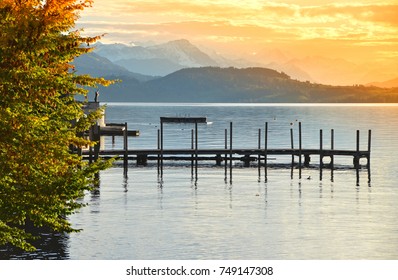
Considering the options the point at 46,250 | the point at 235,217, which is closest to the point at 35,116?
the point at 46,250

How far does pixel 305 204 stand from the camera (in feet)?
176

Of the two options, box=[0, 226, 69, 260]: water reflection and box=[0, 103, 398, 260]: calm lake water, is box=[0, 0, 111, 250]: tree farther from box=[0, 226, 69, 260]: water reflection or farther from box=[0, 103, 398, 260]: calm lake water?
box=[0, 103, 398, 260]: calm lake water

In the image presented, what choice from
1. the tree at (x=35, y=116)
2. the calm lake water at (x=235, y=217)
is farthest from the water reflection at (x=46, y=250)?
the tree at (x=35, y=116)

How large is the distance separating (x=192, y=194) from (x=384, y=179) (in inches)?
798

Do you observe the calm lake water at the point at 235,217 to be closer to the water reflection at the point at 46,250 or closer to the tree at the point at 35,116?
the water reflection at the point at 46,250

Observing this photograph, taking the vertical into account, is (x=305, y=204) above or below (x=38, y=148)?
below

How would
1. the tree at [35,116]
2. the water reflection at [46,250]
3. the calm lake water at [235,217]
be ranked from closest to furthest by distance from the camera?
the tree at [35,116]
the water reflection at [46,250]
the calm lake water at [235,217]

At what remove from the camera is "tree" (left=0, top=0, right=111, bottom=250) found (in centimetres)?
2058

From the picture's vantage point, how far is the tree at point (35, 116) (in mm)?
20578

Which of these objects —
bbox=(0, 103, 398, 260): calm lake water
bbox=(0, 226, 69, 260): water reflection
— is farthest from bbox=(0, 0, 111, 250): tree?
bbox=(0, 103, 398, 260): calm lake water

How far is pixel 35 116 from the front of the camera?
21.3m

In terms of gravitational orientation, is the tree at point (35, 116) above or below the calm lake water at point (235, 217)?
above
